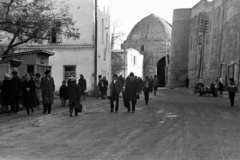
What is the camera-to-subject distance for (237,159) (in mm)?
6789

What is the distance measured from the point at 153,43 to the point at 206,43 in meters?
30.3

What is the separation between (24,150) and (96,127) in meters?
3.77

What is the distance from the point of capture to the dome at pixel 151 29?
83438 mm

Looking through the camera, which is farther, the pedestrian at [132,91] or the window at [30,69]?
the window at [30,69]

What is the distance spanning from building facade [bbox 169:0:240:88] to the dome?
18.3m

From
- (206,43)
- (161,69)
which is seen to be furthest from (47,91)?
(161,69)

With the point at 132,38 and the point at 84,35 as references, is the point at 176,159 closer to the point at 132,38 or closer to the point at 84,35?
the point at 84,35

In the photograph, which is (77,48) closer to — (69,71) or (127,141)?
(69,71)

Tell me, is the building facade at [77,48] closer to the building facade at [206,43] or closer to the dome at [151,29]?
the building facade at [206,43]

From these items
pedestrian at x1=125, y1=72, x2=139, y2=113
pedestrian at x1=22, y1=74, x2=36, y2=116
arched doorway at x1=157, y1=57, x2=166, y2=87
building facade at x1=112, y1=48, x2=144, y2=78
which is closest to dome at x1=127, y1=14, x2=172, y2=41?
arched doorway at x1=157, y1=57, x2=166, y2=87

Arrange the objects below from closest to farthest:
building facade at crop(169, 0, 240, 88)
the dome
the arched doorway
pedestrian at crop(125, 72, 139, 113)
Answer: pedestrian at crop(125, 72, 139, 113) < building facade at crop(169, 0, 240, 88) < the arched doorway < the dome

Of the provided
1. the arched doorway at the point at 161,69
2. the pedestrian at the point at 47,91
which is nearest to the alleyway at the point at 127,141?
the pedestrian at the point at 47,91

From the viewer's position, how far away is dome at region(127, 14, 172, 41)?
8344 centimetres

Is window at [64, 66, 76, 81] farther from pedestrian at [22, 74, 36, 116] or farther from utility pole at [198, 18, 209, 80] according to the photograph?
utility pole at [198, 18, 209, 80]
